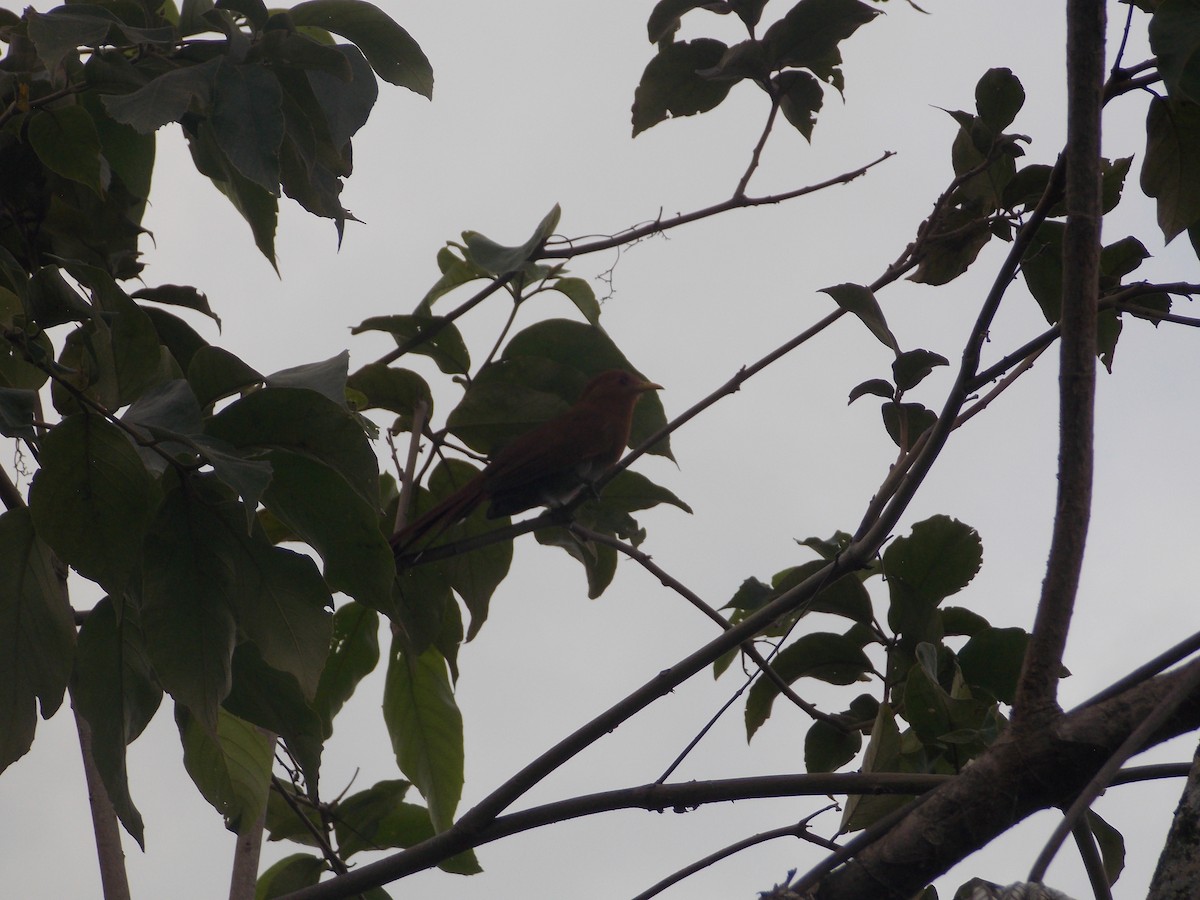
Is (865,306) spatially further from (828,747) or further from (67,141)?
(67,141)

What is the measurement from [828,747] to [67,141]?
1918 millimetres

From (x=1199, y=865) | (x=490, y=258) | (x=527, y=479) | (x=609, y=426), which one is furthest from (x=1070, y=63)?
(x=609, y=426)

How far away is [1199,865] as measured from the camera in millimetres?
953

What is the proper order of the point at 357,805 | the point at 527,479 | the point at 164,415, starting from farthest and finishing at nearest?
the point at 527,479
the point at 357,805
the point at 164,415

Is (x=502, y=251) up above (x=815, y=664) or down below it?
above

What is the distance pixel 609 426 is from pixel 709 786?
283 centimetres

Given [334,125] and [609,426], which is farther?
[609,426]

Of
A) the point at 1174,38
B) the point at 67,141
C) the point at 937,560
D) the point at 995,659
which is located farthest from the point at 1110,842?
the point at 67,141

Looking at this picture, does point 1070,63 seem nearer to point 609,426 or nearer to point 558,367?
point 558,367

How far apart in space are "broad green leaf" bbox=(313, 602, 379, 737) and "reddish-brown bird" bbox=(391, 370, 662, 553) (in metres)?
0.27

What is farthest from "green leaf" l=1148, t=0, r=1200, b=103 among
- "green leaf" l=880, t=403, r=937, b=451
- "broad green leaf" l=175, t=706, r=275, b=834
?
"broad green leaf" l=175, t=706, r=275, b=834

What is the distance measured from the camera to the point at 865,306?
6.63 feet

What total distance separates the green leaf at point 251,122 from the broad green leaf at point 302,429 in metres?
0.30

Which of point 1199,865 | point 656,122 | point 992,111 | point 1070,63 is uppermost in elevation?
point 656,122
